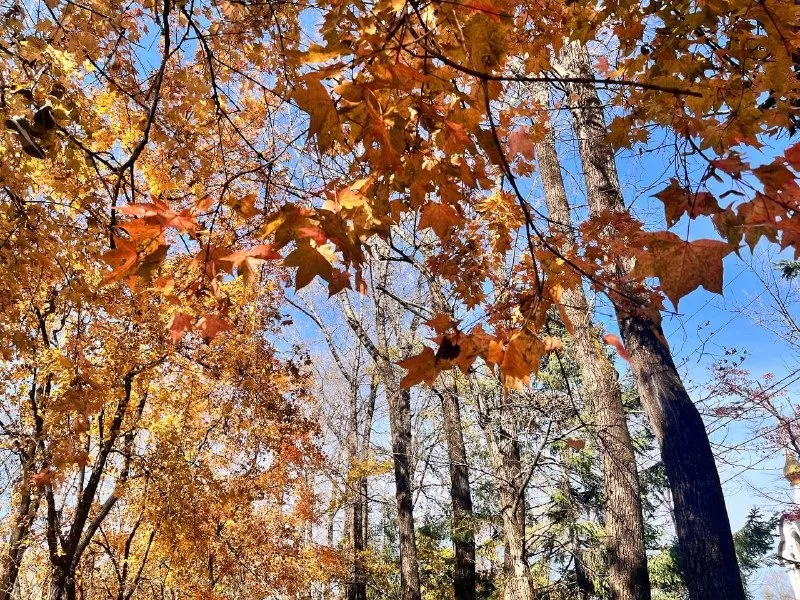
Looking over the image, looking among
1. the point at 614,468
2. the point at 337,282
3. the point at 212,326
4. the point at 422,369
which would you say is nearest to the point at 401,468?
the point at 614,468

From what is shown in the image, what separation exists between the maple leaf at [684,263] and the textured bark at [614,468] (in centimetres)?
457

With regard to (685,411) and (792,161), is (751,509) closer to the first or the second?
(685,411)

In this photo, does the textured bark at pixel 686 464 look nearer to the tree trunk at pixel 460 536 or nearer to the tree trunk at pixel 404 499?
the tree trunk at pixel 404 499

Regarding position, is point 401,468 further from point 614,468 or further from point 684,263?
point 684,263

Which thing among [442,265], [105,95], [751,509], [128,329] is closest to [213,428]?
[128,329]

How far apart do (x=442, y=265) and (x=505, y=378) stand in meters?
2.77

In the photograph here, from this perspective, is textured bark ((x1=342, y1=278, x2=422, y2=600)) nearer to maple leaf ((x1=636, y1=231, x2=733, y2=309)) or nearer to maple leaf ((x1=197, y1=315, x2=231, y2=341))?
maple leaf ((x1=197, y1=315, x2=231, y2=341))

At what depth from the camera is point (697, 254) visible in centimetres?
131

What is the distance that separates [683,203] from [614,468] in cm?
590

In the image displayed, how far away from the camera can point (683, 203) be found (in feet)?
4.84

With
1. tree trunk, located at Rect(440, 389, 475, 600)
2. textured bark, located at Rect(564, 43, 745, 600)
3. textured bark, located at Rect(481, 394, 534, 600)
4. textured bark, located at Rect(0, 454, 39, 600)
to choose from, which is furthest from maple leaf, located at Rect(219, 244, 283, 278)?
tree trunk, located at Rect(440, 389, 475, 600)

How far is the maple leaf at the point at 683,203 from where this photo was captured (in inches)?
55.8

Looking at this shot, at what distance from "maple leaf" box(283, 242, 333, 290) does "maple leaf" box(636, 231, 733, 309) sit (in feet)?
2.81

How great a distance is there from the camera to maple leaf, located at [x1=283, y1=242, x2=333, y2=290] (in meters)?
1.09
